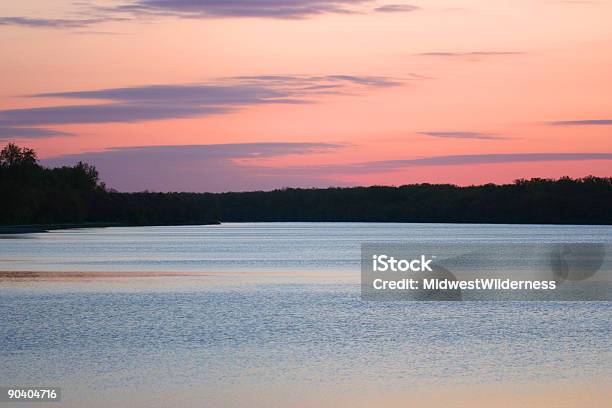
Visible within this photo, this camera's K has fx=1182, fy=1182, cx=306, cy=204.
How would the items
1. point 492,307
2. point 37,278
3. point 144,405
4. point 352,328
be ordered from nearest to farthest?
1. point 144,405
2. point 352,328
3. point 492,307
4. point 37,278

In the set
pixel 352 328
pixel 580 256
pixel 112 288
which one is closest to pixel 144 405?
pixel 352 328

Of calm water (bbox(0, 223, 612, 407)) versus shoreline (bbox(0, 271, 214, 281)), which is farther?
shoreline (bbox(0, 271, 214, 281))

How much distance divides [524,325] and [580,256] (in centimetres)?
6459

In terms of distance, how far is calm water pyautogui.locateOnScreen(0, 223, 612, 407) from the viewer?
22.3m

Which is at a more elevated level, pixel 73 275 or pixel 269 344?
pixel 73 275

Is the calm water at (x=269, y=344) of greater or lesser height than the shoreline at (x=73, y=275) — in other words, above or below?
below

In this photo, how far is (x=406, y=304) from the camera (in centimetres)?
4353

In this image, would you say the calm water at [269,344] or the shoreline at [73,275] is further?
the shoreline at [73,275]

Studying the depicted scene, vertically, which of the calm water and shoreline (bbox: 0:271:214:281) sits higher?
shoreline (bbox: 0:271:214:281)

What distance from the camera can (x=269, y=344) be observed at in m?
29.4

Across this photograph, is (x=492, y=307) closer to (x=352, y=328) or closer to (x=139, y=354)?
(x=352, y=328)

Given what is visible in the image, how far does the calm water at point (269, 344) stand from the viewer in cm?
2228

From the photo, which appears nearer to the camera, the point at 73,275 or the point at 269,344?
the point at 269,344

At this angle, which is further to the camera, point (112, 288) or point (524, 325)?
point (112, 288)
